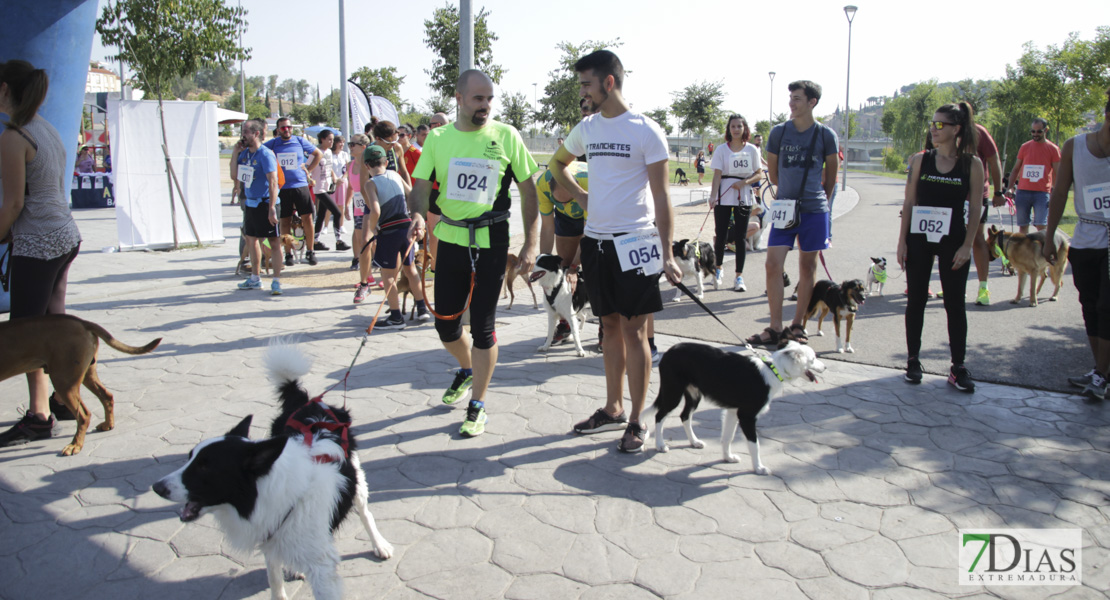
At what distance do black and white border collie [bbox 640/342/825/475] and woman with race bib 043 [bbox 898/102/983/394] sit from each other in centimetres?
181

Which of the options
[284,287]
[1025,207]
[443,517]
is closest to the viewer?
[443,517]

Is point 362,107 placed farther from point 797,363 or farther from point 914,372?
point 797,363

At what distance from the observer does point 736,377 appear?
3.52m

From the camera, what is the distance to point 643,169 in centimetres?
372

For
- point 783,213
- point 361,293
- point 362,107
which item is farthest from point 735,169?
point 362,107

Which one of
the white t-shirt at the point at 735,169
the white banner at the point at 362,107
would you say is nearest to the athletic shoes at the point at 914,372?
the white t-shirt at the point at 735,169

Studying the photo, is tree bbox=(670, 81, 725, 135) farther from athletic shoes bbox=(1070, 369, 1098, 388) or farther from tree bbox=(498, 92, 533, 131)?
athletic shoes bbox=(1070, 369, 1098, 388)

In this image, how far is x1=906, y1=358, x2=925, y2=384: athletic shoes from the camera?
4875 millimetres

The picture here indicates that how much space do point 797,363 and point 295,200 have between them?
8.30 metres

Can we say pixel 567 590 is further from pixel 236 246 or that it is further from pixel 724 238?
pixel 236 246

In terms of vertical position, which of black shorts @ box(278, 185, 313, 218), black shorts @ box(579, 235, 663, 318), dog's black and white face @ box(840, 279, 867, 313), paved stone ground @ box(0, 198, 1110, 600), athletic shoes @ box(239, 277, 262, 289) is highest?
black shorts @ box(278, 185, 313, 218)

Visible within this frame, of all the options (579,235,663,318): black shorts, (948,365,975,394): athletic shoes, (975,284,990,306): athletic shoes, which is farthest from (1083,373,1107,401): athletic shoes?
(579,235,663,318): black shorts

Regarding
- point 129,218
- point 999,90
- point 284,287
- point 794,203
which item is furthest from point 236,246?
point 999,90

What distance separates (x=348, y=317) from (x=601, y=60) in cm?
462
